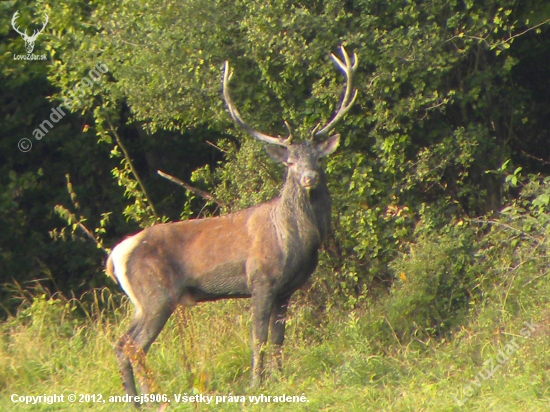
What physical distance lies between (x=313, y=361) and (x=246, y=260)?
1069 mm

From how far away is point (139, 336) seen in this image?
7762 millimetres

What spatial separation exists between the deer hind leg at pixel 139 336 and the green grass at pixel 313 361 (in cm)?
24

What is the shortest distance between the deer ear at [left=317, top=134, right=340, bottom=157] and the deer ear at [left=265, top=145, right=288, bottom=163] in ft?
0.99

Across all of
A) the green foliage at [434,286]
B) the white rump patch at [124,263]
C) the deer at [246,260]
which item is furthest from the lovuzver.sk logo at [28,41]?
the green foliage at [434,286]

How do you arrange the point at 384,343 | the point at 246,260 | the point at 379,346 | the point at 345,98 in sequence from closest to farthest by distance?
the point at 246,260, the point at 345,98, the point at 379,346, the point at 384,343

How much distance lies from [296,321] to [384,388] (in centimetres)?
217

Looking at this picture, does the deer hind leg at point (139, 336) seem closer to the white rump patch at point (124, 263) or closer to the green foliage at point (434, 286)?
the white rump patch at point (124, 263)

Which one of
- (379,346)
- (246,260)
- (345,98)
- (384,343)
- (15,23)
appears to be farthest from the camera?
(15,23)

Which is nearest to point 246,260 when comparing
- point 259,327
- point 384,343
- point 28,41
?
point 259,327

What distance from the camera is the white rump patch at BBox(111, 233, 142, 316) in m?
7.88

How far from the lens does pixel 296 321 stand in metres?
9.31

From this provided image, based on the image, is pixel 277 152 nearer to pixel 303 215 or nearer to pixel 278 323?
pixel 303 215

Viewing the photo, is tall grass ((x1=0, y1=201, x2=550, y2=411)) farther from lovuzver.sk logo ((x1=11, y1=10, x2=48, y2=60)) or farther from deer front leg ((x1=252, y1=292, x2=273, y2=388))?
lovuzver.sk logo ((x1=11, y1=10, x2=48, y2=60))

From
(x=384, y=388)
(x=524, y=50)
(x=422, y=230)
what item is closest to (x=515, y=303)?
(x=422, y=230)
